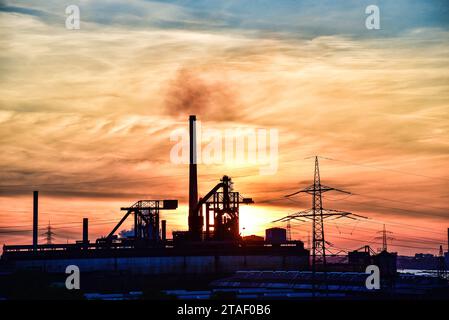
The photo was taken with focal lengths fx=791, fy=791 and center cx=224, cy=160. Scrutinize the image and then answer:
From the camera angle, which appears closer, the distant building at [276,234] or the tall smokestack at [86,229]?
the tall smokestack at [86,229]

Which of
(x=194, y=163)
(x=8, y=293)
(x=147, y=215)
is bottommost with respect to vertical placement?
(x=8, y=293)

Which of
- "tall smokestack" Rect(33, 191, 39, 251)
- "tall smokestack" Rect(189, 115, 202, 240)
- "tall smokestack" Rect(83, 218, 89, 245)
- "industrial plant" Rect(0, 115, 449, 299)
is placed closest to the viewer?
"industrial plant" Rect(0, 115, 449, 299)

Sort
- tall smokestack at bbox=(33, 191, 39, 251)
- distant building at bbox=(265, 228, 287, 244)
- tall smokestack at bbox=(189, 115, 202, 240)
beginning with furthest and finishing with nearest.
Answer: distant building at bbox=(265, 228, 287, 244) < tall smokestack at bbox=(33, 191, 39, 251) < tall smokestack at bbox=(189, 115, 202, 240)

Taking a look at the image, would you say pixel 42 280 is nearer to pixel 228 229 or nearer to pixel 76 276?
pixel 76 276

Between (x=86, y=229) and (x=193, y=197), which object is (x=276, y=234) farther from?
(x=193, y=197)

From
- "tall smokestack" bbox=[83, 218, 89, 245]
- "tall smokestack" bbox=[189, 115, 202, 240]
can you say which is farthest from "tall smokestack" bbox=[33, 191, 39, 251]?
"tall smokestack" bbox=[189, 115, 202, 240]

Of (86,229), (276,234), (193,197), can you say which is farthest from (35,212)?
(276,234)

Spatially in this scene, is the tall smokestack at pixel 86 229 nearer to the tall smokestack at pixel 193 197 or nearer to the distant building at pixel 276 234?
the tall smokestack at pixel 193 197

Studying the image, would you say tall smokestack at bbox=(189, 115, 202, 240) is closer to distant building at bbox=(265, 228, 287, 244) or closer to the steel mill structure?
the steel mill structure

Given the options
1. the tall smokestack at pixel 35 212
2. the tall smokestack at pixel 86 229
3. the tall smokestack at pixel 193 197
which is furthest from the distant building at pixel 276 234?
the tall smokestack at pixel 35 212

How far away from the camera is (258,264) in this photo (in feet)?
367
